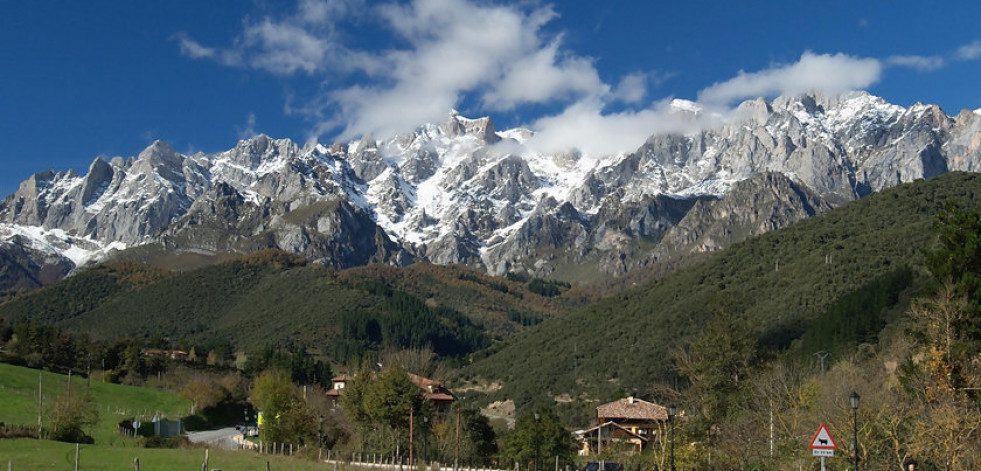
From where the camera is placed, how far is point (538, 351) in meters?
148

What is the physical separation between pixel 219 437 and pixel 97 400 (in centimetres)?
1323

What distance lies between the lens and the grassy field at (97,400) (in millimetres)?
65750

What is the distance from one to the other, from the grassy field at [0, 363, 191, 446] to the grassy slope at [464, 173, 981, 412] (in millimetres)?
47836

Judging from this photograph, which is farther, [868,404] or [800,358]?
[800,358]

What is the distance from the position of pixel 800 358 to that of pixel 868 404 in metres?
49.1

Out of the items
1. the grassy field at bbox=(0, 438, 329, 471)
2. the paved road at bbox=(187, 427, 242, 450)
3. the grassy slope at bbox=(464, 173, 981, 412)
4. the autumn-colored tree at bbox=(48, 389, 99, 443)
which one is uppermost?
the grassy slope at bbox=(464, 173, 981, 412)

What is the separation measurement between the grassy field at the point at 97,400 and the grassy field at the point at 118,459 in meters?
11.5

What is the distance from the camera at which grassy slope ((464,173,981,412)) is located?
10994 centimetres

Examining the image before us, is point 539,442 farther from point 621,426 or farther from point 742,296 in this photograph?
point 742,296

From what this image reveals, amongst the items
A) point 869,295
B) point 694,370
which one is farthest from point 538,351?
point 694,370

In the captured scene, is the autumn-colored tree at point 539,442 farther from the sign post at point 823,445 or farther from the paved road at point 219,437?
the sign post at point 823,445

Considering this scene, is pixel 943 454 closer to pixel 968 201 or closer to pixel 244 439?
pixel 244 439

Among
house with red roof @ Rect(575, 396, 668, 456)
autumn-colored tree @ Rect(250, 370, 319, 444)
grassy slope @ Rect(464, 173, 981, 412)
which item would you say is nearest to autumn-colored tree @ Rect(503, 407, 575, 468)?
house with red roof @ Rect(575, 396, 668, 456)

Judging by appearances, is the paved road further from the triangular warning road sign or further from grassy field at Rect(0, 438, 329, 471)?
the triangular warning road sign
